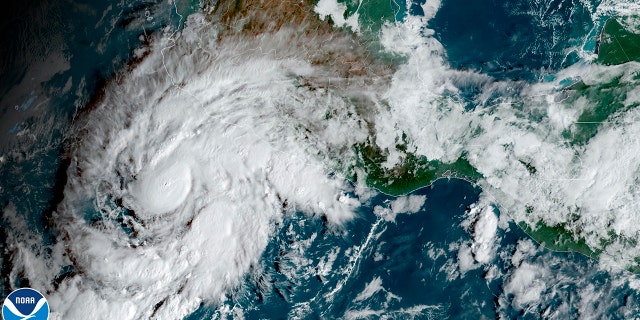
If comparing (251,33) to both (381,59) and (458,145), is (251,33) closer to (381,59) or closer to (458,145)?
(381,59)

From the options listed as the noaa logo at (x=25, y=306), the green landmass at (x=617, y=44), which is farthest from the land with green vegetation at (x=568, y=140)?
the noaa logo at (x=25, y=306)

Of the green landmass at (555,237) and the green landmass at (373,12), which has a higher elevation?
the green landmass at (373,12)

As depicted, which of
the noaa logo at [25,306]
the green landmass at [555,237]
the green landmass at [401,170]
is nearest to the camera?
the noaa logo at [25,306]

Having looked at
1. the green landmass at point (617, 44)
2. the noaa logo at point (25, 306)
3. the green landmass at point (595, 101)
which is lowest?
the noaa logo at point (25, 306)

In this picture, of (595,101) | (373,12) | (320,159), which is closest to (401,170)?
(320,159)

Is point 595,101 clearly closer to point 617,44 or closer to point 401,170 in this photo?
point 617,44

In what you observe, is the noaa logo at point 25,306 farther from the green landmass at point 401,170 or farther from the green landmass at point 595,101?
the green landmass at point 595,101

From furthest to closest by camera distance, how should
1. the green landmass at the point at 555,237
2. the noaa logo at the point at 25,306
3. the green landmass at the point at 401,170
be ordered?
the green landmass at the point at 401,170, the green landmass at the point at 555,237, the noaa logo at the point at 25,306
